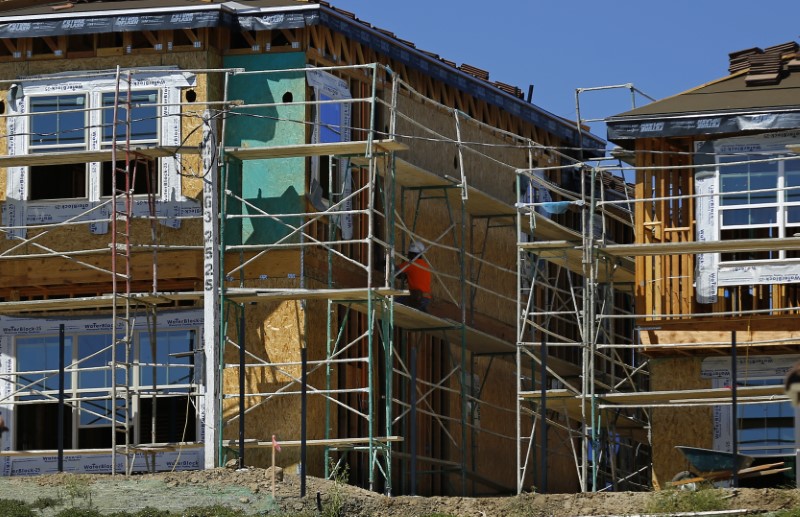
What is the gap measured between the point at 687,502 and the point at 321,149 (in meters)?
8.39

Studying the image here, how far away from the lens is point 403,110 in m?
32.9

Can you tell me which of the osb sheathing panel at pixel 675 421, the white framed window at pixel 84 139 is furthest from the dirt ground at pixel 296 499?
the white framed window at pixel 84 139

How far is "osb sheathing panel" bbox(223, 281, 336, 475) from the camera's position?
2948cm

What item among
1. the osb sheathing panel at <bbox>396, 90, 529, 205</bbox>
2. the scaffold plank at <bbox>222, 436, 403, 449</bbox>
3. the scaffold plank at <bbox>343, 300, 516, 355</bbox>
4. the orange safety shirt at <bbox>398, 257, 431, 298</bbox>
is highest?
the osb sheathing panel at <bbox>396, 90, 529, 205</bbox>

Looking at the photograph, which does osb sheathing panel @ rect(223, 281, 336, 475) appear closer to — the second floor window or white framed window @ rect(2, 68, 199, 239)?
white framed window @ rect(2, 68, 199, 239)

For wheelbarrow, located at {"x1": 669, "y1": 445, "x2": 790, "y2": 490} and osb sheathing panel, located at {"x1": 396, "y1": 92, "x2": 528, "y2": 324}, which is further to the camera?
osb sheathing panel, located at {"x1": 396, "y1": 92, "x2": 528, "y2": 324}

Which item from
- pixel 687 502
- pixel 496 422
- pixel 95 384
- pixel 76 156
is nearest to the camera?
pixel 687 502

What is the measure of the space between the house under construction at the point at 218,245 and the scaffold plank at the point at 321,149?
48mm

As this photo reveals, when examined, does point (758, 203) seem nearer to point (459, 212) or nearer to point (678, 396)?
point (678, 396)

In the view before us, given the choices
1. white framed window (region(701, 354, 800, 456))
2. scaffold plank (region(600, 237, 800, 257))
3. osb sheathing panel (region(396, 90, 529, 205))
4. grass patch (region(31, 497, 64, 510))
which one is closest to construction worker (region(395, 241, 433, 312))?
osb sheathing panel (region(396, 90, 529, 205))

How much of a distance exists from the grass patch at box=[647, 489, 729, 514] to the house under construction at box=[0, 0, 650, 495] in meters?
4.13

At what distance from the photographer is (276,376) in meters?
29.7

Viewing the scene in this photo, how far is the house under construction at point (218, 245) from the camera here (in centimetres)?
2903

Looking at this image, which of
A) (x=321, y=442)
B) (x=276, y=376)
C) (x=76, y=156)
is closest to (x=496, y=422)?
(x=276, y=376)
